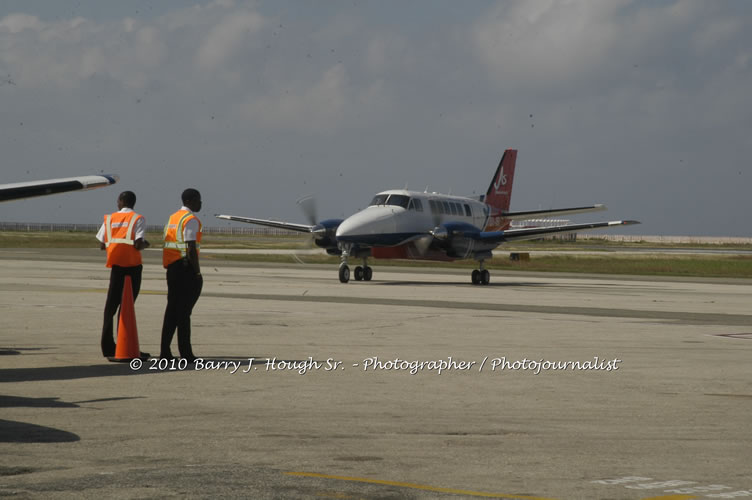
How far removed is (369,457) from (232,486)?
51.1 inches

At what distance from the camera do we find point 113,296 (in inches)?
503

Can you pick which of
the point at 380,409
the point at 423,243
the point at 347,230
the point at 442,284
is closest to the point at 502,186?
the point at 423,243

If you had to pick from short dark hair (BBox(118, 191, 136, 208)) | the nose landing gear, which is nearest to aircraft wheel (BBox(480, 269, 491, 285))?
the nose landing gear

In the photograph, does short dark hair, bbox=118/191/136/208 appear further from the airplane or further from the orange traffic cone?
the airplane

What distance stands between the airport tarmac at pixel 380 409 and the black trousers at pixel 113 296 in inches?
12.7

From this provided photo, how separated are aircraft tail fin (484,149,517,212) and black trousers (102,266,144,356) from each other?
32.8 meters

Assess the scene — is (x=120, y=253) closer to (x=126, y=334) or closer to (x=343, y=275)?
(x=126, y=334)

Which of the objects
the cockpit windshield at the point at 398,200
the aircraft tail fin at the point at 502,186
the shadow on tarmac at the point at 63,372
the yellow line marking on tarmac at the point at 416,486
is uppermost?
the aircraft tail fin at the point at 502,186

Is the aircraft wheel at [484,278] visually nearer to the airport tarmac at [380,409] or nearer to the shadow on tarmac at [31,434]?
the airport tarmac at [380,409]

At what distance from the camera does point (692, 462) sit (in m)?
7.03

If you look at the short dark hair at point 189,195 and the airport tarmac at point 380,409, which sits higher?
the short dark hair at point 189,195

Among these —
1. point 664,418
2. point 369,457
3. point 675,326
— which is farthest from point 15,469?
point 675,326

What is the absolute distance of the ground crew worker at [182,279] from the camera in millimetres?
12398

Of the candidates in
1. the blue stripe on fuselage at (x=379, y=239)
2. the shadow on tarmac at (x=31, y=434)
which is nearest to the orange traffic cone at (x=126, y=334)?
the shadow on tarmac at (x=31, y=434)
